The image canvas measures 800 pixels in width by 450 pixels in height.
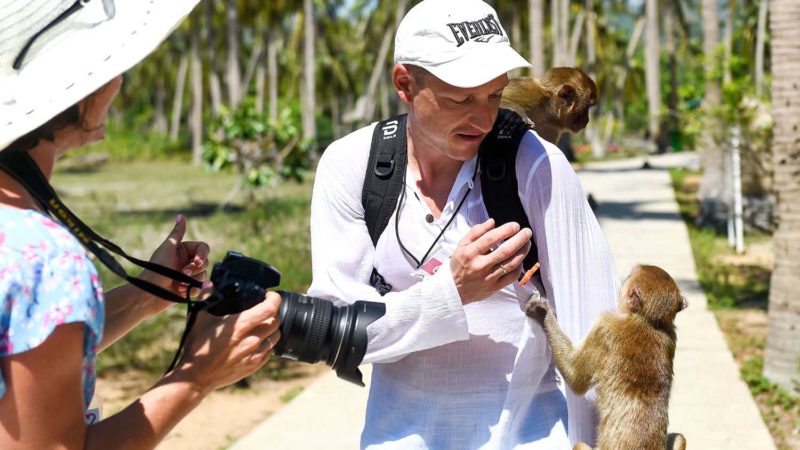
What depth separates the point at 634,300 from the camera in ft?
10.1

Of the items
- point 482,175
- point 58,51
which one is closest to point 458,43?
point 482,175

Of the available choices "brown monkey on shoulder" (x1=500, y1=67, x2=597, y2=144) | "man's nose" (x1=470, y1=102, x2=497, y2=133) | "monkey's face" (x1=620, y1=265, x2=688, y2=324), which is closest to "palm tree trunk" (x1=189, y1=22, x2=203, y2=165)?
"brown monkey on shoulder" (x1=500, y1=67, x2=597, y2=144)

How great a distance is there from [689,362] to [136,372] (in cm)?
433

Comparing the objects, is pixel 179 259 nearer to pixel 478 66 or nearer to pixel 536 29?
pixel 478 66

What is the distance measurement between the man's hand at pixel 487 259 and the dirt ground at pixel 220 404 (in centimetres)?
456

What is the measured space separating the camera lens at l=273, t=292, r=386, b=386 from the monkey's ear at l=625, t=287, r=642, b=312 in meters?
0.83

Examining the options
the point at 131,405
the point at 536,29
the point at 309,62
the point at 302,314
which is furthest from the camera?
the point at 309,62

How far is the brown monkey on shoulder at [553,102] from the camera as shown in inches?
134

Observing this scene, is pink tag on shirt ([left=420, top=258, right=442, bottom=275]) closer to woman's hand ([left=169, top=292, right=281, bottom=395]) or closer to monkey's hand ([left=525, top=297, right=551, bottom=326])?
monkey's hand ([left=525, top=297, right=551, bottom=326])

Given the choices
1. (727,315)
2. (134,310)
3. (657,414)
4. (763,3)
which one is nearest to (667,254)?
(727,315)

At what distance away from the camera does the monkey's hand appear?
2.74 metres

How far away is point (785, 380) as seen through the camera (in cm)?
752

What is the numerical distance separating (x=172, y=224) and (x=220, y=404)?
12.7 m

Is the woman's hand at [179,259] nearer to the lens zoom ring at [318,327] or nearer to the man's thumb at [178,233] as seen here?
the man's thumb at [178,233]
